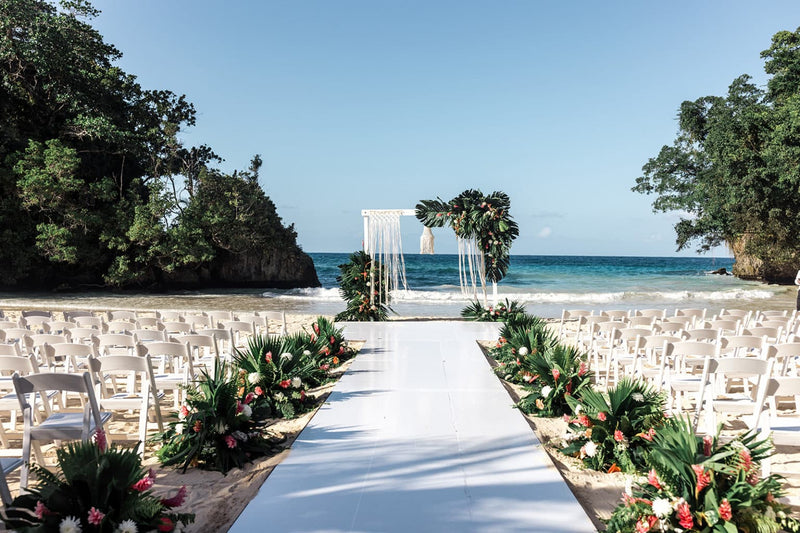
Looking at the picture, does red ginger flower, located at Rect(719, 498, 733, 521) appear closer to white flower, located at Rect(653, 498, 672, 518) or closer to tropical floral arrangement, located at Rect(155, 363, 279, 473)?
white flower, located at Rect(653, 498, 672, 518)

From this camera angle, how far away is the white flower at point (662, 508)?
235 centimetres

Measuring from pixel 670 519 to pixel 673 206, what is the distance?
26.2m

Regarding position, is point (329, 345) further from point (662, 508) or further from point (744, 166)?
point (744, 166)

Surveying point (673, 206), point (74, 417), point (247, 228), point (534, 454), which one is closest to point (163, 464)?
point (74, 417)

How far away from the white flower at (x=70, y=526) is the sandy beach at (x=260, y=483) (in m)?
0.76

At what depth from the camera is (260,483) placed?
344 centimetres

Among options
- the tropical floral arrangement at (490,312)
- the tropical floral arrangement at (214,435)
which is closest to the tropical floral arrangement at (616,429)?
the tropical floral arrangement at (214,435)

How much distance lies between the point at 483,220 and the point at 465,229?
450 mm

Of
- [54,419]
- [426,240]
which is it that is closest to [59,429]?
[54,419]

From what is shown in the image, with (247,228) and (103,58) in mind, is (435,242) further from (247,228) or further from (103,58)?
(103,58)

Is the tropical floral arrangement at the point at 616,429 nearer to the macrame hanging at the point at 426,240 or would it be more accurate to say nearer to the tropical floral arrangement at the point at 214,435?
the tropical floral arrangement at the point at 214,435

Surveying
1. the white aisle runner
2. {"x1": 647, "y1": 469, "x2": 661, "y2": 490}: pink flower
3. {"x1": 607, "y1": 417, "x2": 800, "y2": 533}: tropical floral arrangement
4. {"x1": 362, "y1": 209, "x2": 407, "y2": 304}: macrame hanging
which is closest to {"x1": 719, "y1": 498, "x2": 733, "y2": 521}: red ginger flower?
{"x1": 607, "y1": 417, "x2": 800, "y2": 533}: tropical floral arrangement

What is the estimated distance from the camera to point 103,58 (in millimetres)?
23734

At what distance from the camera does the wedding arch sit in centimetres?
1163
